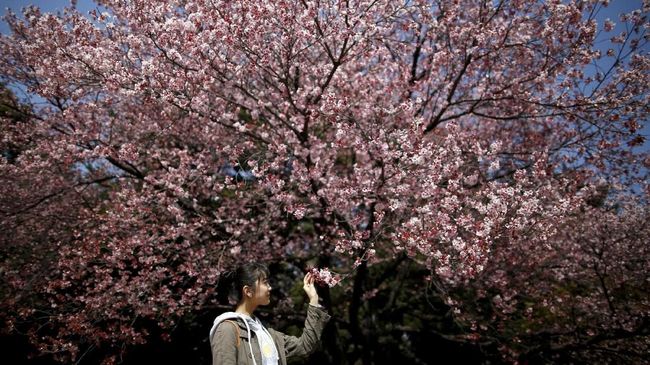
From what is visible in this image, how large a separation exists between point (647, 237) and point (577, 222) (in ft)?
3.54

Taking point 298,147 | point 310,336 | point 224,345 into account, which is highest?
point 298,147

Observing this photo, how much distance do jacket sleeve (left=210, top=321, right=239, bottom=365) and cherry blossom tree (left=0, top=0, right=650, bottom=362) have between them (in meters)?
2.38

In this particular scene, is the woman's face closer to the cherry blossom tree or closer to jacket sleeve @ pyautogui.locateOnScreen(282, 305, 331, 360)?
jacket sleeve @ pyautogui.locateOnScreen(282, 305, 331, 360)

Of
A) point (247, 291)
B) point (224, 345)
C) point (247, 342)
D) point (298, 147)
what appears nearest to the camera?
point (224, 345)

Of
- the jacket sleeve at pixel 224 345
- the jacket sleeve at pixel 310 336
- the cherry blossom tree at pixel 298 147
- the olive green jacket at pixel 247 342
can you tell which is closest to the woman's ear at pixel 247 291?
the olive green jacket at pixel 247 342

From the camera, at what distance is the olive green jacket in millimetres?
2244

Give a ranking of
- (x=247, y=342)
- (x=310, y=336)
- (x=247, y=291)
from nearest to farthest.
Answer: (x=247, y=342) < (x=247, y=291) < (x=310, y=336)

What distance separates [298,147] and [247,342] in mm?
3499

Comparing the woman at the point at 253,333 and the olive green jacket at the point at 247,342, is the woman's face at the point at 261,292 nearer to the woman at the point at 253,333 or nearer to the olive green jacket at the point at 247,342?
the woman at the point at 253,333

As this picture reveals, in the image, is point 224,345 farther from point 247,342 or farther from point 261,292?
point 261,292

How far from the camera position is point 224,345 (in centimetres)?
226

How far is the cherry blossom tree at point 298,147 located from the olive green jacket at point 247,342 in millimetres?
1848

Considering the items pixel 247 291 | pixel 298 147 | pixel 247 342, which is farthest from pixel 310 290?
pixel 298 147

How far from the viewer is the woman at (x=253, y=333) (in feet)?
7.51
